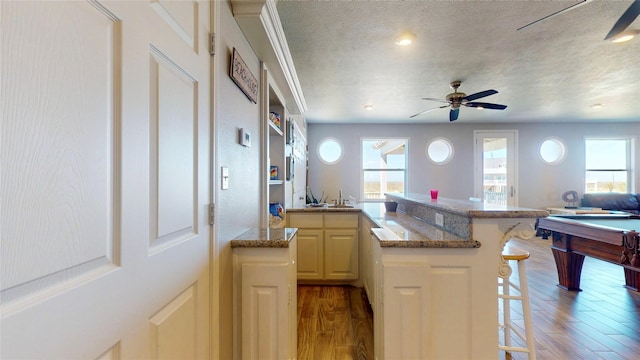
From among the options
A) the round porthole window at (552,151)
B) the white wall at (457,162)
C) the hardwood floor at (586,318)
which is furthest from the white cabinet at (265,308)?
the round porthole window at (552,151)

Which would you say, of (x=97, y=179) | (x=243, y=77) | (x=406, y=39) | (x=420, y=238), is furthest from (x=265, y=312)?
(x=406, y=39)

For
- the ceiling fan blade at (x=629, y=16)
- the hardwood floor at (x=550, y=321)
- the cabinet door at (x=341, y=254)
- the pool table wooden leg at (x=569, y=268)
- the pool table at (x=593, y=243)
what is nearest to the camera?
the ceiling fan blade at (x=629, y=16)

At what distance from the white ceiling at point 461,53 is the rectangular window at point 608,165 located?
1.60 meters

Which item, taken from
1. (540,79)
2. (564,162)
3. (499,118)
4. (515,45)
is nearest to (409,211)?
(515,45)

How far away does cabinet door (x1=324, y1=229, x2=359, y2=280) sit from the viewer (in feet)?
10.3

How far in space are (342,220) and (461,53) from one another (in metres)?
2.10

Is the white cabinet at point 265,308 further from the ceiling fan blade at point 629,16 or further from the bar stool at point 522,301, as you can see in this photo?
the ceiling fan blade at point 629,16

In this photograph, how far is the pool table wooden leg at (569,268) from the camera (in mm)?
2883

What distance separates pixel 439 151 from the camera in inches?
237

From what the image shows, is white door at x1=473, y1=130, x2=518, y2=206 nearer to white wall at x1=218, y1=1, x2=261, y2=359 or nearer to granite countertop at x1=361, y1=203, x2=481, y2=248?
granite countertop at x1=361, y1=203, x2=481, y2=248

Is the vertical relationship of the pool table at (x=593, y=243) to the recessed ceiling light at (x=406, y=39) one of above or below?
below

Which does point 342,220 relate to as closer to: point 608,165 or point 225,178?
point 225,178

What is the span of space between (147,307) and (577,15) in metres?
3.20

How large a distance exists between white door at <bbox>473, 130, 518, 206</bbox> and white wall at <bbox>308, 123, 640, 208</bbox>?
123 mm
